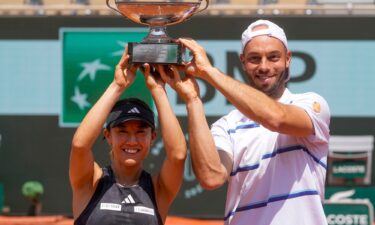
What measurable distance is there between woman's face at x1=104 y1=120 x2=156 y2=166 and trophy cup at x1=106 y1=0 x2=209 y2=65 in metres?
0.25

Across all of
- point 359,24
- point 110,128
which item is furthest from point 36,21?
point 110,128

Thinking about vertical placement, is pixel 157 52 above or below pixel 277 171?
above

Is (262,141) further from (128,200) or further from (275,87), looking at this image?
(128,200)

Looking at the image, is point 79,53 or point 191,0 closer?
point 191,0

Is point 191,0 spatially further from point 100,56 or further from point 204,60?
point 100,56

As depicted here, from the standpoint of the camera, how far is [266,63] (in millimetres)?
3447

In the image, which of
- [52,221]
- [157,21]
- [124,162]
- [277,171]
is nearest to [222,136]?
[277,171]

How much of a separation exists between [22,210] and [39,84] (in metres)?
1.39

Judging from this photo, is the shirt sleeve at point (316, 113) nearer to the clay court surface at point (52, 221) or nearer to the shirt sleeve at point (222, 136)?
the shirt sleeve at point (222, 136)

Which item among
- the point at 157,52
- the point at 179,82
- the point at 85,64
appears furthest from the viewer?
the point at 85,64

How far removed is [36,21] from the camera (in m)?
10.8

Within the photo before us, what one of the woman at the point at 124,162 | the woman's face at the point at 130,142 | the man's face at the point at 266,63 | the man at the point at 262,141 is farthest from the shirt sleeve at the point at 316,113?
the woman's face at the point at 130,142

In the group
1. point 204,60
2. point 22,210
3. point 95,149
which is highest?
point 204,60

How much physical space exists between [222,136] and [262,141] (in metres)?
0.16
